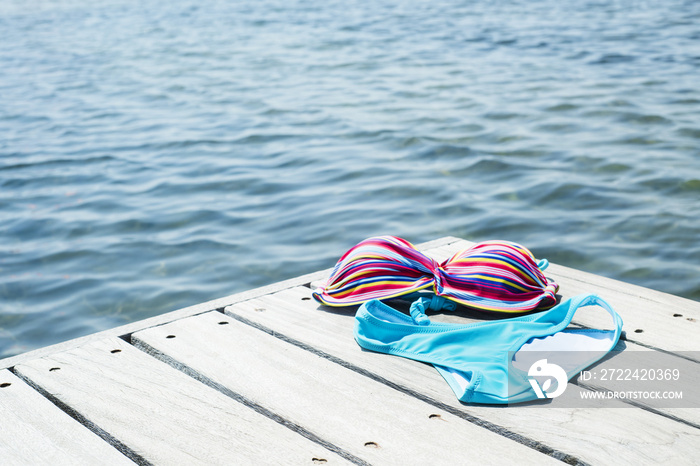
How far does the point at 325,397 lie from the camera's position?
7.43ft

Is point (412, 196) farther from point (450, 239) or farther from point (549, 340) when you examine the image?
point (549, 340)

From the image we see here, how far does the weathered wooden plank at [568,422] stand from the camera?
6.25 feet

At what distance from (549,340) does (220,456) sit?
1.20 m

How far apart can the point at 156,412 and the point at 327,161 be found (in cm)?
480

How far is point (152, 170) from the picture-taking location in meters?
6.92

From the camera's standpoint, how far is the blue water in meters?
4.79

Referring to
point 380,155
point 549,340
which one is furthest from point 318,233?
point 549,340

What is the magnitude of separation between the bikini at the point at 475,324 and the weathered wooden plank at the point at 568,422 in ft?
0.16
